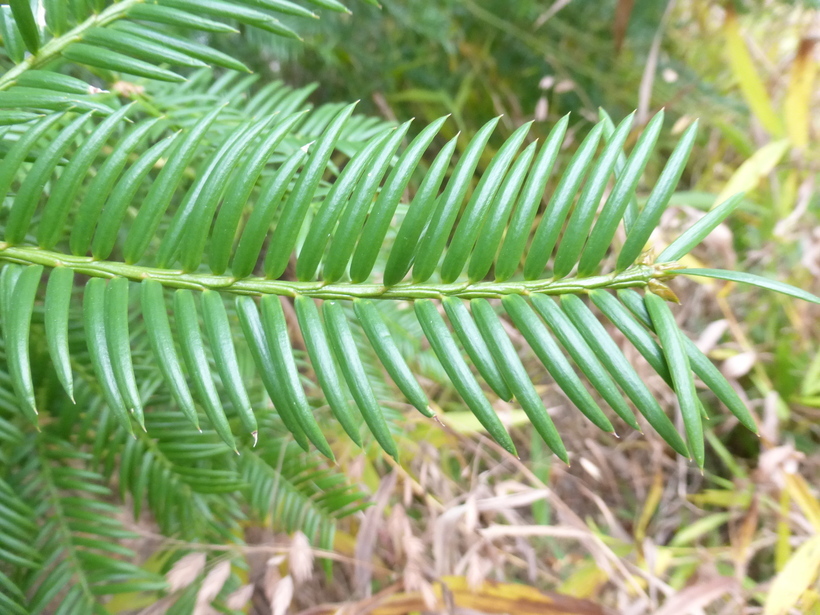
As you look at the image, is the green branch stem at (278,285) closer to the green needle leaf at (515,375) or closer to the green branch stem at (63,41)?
the green needle leaf at (515,375)

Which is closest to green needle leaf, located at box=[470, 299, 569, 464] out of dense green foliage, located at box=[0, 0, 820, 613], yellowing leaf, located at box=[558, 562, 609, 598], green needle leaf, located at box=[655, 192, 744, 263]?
dense green foliage, located at box=[0, 0, 820, 613]

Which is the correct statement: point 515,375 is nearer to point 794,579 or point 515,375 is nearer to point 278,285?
point 278,285

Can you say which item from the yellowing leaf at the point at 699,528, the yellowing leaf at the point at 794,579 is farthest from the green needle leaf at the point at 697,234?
the yellowing leaf at the point at 699,528

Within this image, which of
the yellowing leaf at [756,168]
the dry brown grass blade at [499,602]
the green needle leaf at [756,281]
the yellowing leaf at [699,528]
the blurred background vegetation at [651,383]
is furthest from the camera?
the yellowing leaf at [756,168]

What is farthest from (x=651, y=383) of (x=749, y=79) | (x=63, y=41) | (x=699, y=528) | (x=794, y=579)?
(x=63, y=41)

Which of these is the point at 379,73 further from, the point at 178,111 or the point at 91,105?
the point at 91,105

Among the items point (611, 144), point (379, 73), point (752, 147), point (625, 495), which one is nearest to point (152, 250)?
point (611, 144)
